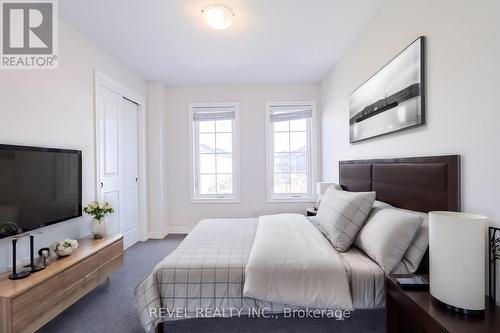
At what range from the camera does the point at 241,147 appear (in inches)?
170

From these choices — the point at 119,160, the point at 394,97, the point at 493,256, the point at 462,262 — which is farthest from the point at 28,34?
the point at 493,256

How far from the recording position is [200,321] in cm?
191

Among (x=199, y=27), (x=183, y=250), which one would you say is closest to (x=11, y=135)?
(x=183, y=250)

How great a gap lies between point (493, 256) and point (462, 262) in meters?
0.28

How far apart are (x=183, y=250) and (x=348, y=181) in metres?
2.06

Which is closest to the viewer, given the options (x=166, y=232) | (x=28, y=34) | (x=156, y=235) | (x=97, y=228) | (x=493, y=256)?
(x=493, y=256)

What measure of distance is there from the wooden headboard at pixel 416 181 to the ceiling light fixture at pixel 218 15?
194 centimetres

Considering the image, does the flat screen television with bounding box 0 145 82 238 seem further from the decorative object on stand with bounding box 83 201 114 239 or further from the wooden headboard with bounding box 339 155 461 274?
the wooden headboard with bounding box 339 155 461 274

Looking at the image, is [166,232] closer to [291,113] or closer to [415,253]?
[291,113]

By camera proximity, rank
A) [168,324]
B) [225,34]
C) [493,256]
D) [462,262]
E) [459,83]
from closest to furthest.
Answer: [462,262] → [493,256] → [459,83] → [168,324] → [225,34]

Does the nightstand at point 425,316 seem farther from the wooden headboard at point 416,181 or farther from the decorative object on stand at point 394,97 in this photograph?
the decorative object on stand at point 394,97

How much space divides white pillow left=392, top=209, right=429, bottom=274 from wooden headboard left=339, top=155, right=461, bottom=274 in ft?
0.25

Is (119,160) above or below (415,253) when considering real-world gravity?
above

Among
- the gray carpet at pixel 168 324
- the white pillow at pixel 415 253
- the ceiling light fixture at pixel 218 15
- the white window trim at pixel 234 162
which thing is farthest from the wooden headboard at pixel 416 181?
the white window trim at pixel 234 162
